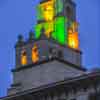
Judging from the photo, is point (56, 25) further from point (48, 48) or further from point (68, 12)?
point (48, 48)

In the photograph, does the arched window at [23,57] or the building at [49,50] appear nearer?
the building at [49,50]

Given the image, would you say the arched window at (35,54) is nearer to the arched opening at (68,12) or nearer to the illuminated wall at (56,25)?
the illuminated wall at (56,25)

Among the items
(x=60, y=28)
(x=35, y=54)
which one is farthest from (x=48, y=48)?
(x=60, y=28)

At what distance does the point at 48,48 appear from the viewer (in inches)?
6890

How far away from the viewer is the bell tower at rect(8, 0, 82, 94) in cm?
16800

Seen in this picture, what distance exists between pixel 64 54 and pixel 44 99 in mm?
59223

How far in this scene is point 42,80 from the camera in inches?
6550

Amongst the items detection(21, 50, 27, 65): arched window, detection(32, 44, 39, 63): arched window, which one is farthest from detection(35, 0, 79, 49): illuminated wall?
detection(21, 50, 27, 65): arched window

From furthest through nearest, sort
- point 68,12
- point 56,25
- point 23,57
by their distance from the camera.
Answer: point 68,12 < point 56,25 < point 23,57

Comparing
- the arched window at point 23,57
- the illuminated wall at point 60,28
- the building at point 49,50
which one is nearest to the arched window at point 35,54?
the building at point 49,50

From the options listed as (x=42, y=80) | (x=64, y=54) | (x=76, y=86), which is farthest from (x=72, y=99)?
(x=64, y=54)

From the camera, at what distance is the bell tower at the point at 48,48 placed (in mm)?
168000

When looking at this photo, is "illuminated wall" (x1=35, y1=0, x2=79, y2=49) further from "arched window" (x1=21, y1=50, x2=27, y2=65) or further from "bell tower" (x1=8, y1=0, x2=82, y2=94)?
"arched window" (x1=21, y1=50, x2=27, y2=65)

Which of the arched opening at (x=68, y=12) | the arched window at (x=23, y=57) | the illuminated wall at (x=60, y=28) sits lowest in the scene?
the arched window at (x=23, y=57)
